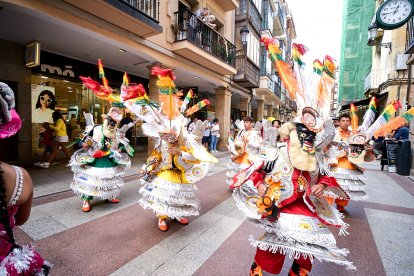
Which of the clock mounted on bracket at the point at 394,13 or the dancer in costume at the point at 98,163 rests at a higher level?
the clock mounted on bracket at the point at 394,13

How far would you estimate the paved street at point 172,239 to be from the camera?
96.5 inches

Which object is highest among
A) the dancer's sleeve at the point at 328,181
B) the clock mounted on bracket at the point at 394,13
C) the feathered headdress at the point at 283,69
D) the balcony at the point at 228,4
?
the balcony at the point at 228,4

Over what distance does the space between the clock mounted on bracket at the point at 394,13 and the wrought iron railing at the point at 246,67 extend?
7173 mm

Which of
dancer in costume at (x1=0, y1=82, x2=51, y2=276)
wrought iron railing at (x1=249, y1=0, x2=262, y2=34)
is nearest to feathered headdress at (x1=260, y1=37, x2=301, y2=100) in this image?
dancer in costume at (x1=0, y1=82, x2=51, y2=276)

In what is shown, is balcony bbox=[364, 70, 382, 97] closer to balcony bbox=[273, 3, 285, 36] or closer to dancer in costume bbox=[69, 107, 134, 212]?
balcony bbox=[273, 3, 285, 36]

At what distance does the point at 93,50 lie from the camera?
7.04 meters

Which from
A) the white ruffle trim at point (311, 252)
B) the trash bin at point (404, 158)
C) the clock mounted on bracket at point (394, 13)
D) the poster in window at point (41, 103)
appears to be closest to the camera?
the white ruffle trim at point (311, 252)

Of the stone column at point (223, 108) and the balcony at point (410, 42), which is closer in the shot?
the balcony at point (410, 42)

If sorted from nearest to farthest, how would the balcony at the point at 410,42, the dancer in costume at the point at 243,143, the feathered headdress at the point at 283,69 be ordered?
the feathered headdress at the point at 283,69 < the dancer in costume at the point at 243,143 < the balcony at the point at 410,42

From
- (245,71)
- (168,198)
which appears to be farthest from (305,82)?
(245,71)

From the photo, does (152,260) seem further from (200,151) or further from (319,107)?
(319,107)

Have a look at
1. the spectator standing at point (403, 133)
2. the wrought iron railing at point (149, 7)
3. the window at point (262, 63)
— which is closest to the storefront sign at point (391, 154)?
the spectator standing at point (403, 133)

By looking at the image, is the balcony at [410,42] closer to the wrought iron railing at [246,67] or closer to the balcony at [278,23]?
the wrought iron railing at [246,67]

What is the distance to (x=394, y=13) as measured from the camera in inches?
229
